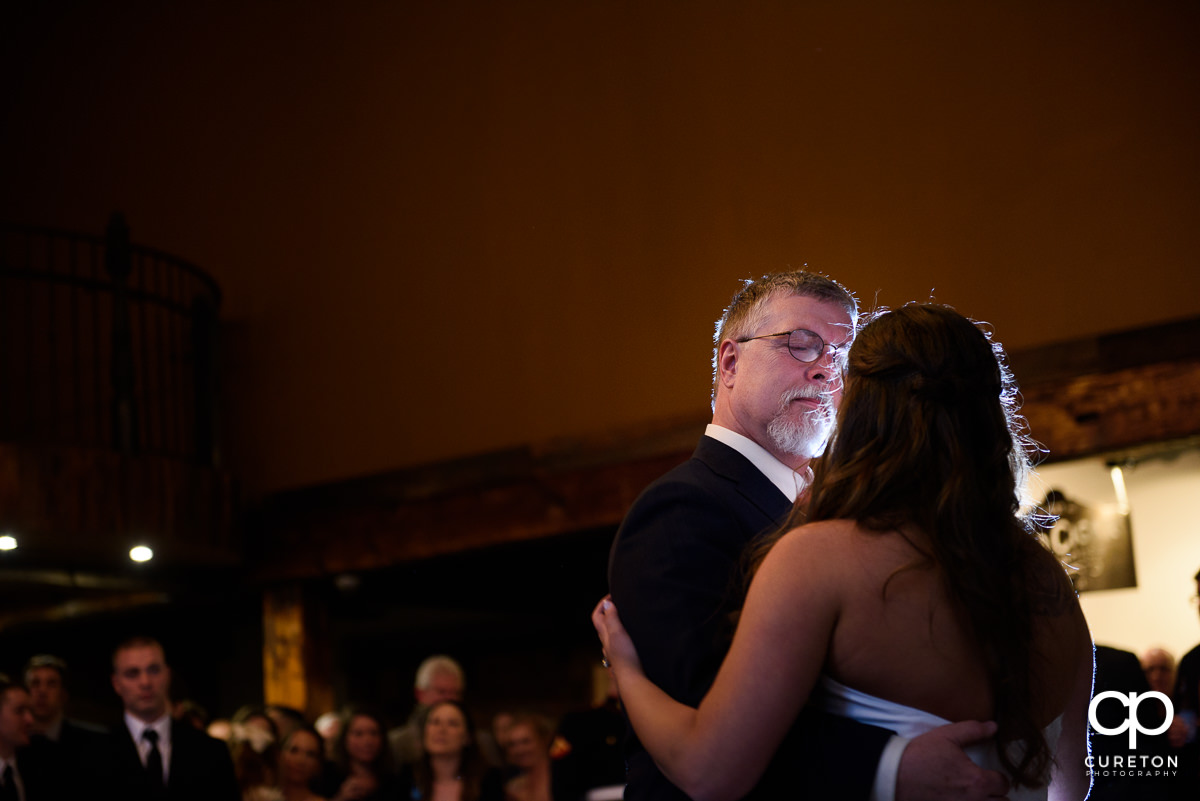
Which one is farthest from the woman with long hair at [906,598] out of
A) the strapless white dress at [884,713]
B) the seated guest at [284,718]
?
the seated guest at [284,718]

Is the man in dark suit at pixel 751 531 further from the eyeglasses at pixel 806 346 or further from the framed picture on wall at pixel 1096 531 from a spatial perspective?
the framed picture on wall at pixel 1096 531

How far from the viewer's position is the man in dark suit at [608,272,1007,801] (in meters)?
1.36

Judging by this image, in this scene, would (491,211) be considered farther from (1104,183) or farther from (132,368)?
(1104,183)

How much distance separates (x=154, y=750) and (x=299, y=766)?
2.20 feet

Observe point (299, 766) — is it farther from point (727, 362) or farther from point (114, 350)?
point (727, 362)

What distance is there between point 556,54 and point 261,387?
2.59m

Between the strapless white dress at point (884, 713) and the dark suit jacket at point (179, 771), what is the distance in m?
3.55

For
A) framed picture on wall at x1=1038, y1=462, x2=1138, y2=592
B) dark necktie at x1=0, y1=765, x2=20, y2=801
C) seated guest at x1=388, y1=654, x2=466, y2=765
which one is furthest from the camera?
seated guest at x1=388, y1=654, x2=466, y2=765

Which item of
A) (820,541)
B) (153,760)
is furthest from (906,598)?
(153,760)

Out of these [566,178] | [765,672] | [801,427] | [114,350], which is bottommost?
[765,672]

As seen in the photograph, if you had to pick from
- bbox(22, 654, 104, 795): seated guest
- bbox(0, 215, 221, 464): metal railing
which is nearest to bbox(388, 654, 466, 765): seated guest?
bbox(22, 654, 104, 795): seated guest

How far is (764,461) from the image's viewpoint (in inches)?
70.9

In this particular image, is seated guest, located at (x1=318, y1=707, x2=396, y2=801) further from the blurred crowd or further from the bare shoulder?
the bare shoulder

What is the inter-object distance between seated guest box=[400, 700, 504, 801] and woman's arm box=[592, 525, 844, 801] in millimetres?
3431
